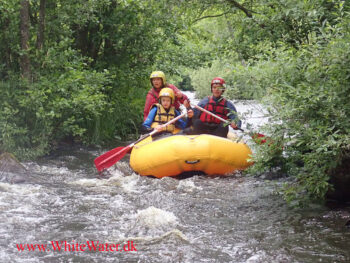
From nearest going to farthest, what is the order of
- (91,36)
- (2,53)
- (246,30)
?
(246,30)
(2,53)
(91,36)

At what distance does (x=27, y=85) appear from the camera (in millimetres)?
7477

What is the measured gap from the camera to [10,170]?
6375mm

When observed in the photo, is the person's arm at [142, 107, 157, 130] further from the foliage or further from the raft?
the foliage

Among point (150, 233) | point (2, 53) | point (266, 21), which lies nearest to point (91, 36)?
point (2, 53)

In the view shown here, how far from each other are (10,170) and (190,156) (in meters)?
2.50

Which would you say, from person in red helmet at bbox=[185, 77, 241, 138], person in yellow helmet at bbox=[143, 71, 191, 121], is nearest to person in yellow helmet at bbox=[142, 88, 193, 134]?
person in red helmet at bbox=[185, 77, 241, 138]

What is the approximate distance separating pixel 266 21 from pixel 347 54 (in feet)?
8.36

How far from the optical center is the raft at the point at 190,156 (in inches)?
255

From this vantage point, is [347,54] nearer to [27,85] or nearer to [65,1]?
[27,85]

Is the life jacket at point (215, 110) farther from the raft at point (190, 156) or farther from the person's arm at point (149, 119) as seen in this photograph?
the raft at point (190, 156)

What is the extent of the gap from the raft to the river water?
0.19 meters

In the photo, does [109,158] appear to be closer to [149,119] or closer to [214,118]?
[149,119]

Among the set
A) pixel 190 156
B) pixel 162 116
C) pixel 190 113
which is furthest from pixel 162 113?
pixel 190 156

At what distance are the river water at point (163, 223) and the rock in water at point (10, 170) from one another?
0.17 m
